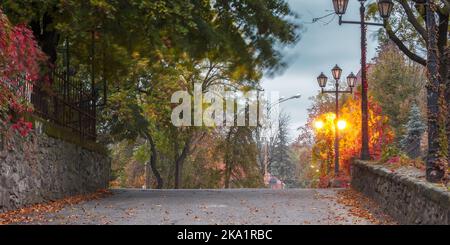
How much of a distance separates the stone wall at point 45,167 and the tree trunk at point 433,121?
695 cm

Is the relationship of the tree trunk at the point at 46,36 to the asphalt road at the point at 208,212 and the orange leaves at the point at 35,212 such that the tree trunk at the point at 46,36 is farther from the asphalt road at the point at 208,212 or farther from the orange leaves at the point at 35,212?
the asphalt road at the point at 208,212

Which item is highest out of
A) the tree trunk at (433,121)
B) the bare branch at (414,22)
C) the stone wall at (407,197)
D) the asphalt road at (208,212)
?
the bare branch at (414,22)

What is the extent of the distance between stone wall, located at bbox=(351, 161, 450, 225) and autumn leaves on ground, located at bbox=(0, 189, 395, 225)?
0.91 ft

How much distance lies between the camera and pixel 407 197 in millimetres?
9859

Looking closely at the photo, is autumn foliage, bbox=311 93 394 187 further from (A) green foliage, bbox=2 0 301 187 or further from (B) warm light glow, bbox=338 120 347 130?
(A) green foliage, bbox=2 0 301 187

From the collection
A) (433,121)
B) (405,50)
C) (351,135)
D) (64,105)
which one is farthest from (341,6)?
(351,135)

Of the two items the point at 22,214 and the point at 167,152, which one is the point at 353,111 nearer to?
the point at 167,152

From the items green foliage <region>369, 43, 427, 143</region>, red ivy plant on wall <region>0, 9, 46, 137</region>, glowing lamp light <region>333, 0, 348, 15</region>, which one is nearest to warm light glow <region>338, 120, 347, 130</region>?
glowing lamp light <region>333, 0, 348, 15</region>

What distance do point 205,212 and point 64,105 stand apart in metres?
5.70

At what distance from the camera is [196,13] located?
14.6 metres

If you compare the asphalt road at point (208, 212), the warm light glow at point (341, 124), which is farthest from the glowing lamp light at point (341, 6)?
the warm light glow at point (341, 124)

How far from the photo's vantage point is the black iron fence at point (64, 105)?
44.4 ft

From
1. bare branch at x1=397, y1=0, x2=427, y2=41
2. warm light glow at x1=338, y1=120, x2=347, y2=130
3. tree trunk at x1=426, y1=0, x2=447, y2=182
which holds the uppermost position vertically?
bare branch at x1=397, y1=0, x2=427, y2=41

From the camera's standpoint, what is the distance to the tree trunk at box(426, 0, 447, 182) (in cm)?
913
